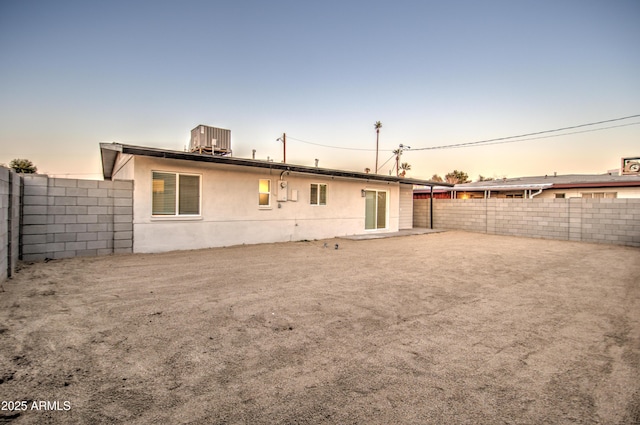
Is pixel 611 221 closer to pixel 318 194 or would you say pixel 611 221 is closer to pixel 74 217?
pixel 318 194

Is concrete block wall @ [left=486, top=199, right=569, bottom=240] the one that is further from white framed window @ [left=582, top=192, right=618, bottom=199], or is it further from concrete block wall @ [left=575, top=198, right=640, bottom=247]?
white framed window @ [left=582, top=192, right=618, bottom=199]

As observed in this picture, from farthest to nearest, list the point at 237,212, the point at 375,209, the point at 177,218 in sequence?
the point at 375,209
the point at 237,212
the point at 177,218

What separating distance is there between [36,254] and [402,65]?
49.1ft

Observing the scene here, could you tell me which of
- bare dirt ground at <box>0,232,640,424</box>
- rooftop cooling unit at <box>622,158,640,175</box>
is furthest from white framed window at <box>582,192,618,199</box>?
bare dirt ground at <box>0,232,640,424</box>

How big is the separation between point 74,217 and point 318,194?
829cm

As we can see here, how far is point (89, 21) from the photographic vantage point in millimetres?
9023

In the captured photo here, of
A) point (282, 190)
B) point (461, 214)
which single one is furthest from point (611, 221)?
point (282, 190)

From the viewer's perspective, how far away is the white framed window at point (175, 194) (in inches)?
342

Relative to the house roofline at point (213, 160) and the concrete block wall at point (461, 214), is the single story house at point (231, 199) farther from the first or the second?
the concrete block wall at point (461, 214)

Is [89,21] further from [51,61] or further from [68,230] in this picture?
[68,230]

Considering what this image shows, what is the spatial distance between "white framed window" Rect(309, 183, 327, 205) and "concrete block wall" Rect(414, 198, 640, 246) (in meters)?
9.06

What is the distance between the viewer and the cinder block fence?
6.89 m

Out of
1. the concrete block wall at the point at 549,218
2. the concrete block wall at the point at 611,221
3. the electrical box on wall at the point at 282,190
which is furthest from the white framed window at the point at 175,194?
the concrete block wall at the point at 611,221

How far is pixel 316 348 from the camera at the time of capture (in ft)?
9.43
